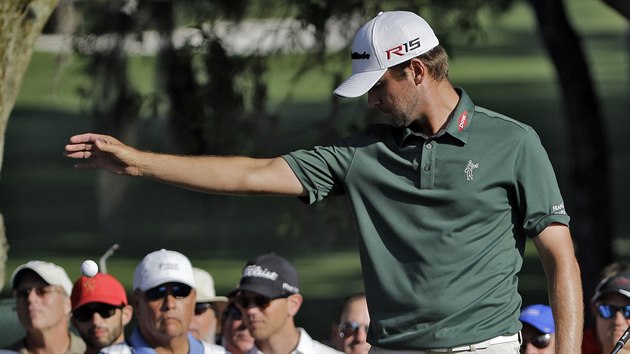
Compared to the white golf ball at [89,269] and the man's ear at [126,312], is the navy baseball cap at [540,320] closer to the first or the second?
the man's ear at [126,312]

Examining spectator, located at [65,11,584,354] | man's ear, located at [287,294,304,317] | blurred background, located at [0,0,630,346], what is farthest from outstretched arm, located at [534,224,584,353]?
blurred background, located at [0,0,630,346]

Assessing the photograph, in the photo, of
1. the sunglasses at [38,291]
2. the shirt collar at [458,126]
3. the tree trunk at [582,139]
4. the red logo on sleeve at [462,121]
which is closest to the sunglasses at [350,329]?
the sunglasses at [38,291]

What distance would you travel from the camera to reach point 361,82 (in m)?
4.60

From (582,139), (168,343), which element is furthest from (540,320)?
(582,139)

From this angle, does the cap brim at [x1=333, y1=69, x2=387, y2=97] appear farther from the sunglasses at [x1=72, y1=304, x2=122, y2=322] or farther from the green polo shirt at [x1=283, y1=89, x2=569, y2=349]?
the sunglasses at [x1=72, y1=304, x2=122, y2=322]

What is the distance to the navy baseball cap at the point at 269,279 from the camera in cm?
667

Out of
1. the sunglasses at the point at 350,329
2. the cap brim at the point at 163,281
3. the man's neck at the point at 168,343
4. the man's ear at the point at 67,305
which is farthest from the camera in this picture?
the sunglasses at the point at 350,329

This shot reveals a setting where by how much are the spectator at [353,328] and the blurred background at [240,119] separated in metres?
1.70

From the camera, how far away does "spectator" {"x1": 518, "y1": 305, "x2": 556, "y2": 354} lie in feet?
22.2

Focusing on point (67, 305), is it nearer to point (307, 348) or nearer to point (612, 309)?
point (307, 348)

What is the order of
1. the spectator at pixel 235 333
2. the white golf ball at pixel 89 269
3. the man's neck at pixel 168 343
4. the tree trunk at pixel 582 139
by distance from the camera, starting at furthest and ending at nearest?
the tree trunk at pixel 582 139 < the spectator at pixel 235 333 < the man's neck at pixel 168 343 < the white golf ball at pixel 89 269

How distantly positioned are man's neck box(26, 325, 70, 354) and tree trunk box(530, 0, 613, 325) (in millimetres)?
5257

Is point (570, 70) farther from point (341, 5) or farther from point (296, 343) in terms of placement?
point (296, 343)

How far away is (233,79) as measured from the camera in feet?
35.9
